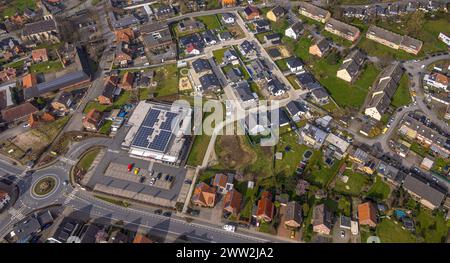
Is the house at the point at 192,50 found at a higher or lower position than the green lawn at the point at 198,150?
higher

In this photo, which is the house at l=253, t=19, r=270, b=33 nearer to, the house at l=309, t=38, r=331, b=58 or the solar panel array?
the house at l=309, t=38, r=331, b=58

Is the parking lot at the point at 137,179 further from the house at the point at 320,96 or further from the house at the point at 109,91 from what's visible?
the house at the point at 320,96

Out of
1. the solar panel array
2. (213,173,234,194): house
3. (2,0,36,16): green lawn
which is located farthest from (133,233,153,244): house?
(2,0,36,16): green lawn

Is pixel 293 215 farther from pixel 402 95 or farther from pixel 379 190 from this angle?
pixel 402 95

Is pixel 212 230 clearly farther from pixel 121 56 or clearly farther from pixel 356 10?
pixel 356 10

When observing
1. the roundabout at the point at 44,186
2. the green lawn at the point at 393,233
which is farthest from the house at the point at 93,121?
the green lawn at the point at 393,233

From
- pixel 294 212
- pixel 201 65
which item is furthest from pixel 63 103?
pixel 294 212
